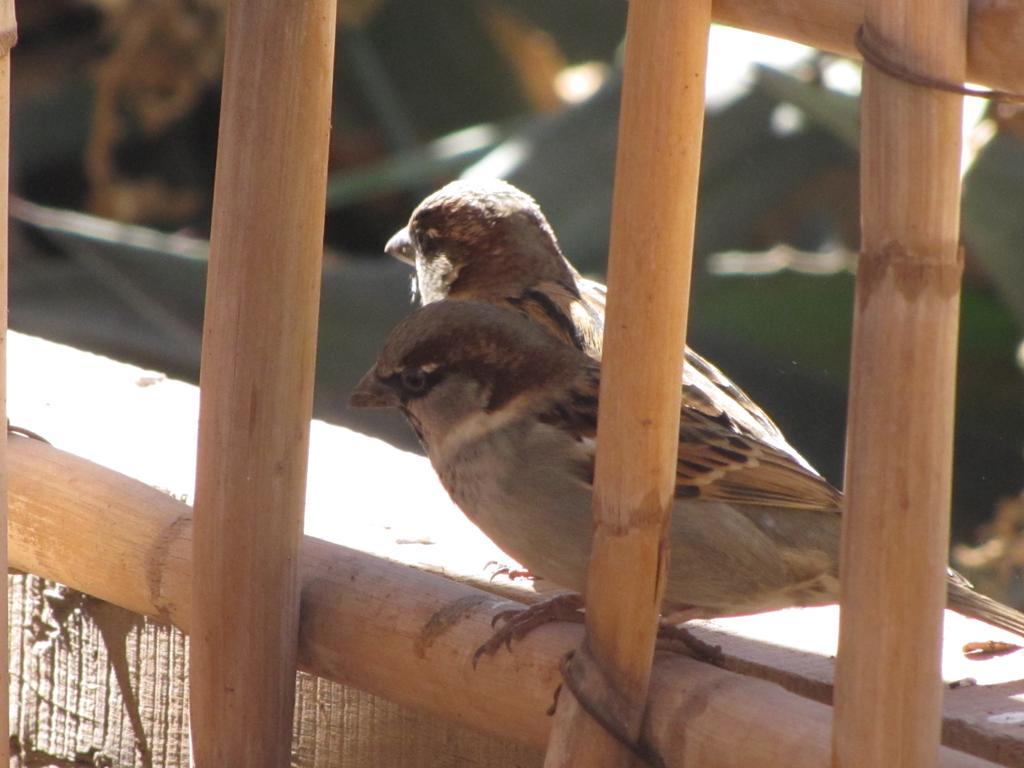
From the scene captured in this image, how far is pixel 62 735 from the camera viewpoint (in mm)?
1566

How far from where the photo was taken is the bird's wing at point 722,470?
1489 mm

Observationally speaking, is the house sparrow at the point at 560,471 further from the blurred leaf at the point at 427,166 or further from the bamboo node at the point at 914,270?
the blurred leaf at the point at 427,166

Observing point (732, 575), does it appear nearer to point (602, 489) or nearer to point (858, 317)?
point (602, 489)

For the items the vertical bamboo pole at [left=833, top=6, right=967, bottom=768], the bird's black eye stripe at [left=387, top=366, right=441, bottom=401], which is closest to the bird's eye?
the bird's black eye stripe at [left=387, top=366, right=441, bottom=401]

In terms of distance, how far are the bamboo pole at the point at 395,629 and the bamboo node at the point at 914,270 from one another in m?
0.27

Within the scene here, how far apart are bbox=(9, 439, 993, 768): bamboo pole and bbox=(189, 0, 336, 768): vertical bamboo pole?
0.17ft

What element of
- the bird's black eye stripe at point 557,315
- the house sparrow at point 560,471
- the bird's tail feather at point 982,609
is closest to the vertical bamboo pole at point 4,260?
the house sparrow at point 560,471

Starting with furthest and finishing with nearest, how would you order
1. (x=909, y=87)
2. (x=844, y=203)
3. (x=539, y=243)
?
(x=844, y=203) → (x=539, y=243) → (x=909, y=87)

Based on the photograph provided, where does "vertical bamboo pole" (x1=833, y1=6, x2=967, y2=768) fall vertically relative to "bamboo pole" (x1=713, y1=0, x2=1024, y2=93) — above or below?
below

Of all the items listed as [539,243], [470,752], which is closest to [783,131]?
[539,243]

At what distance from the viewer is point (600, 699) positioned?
3.38 feet

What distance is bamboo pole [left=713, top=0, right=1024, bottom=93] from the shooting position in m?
0.81

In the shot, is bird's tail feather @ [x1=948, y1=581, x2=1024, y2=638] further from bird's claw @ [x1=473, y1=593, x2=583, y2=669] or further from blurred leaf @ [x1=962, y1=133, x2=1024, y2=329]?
blurred leaf @ [x1=962, y1=133, x2=1024, y2=329]

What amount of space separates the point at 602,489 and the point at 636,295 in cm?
13
